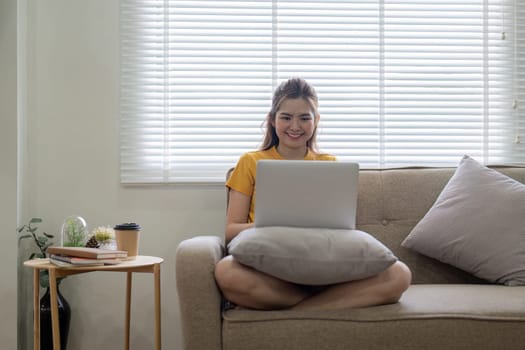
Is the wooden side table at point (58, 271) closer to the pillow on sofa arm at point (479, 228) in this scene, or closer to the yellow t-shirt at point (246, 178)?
the yellow t-shirt at point (246, 178)

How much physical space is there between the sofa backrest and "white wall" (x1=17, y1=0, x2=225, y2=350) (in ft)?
2.41

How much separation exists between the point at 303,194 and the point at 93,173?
1279 mm

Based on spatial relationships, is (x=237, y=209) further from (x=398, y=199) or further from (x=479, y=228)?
(x=479, y=228)

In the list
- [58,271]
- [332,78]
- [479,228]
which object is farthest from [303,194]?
[332,78]

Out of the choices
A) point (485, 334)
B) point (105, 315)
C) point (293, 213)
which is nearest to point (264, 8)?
point (293, 213)

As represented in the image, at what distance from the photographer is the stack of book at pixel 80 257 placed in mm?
2240

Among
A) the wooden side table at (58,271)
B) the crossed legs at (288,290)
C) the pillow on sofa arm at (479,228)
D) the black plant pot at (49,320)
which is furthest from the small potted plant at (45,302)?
the pillow on sofa arm at (479,228)

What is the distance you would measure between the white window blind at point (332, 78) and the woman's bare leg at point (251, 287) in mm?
1046

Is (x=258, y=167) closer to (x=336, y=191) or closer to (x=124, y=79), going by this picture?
(x=336, y=191)

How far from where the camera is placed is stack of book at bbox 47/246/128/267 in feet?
7.35

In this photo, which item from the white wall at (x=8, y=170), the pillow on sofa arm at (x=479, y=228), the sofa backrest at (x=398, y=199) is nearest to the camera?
the pillow on sofa arm at (x=479, y=228)

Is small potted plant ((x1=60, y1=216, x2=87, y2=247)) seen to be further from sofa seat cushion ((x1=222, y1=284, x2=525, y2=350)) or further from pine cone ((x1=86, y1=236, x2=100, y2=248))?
sofa seat cushion ((x1=222, y1=284, x2=525, y2=350))

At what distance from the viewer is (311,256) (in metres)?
1.96

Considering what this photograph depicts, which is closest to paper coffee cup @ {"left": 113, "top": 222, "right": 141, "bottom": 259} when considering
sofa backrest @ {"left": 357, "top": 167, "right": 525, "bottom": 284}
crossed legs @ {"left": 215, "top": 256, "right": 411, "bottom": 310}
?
crossed legs @ {"left": 215, "top": 256, "right": 411, "bottom": 310}
